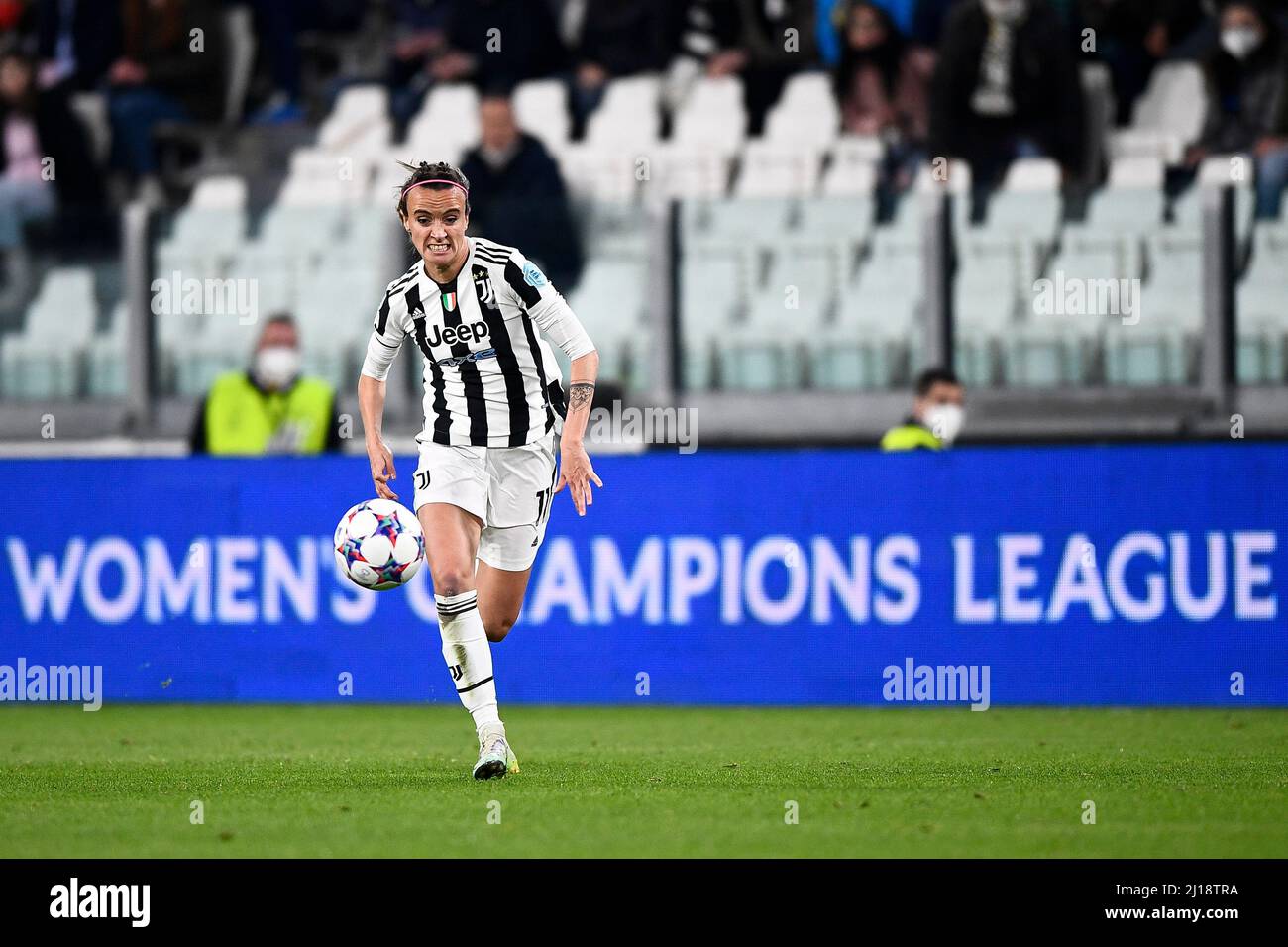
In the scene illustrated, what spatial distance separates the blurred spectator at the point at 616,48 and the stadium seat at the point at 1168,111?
11.8ft

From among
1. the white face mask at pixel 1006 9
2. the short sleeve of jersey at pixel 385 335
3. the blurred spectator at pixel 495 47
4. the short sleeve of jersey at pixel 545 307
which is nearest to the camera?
the short sleeve of jersey at pixel 545 307

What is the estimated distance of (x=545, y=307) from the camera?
821 cm

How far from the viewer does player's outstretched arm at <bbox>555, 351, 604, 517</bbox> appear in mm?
7902

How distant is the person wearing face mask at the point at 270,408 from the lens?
13.3 meters

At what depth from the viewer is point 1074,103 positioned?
14.9 m

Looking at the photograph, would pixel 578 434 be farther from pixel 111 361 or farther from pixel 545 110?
pixel 545 110

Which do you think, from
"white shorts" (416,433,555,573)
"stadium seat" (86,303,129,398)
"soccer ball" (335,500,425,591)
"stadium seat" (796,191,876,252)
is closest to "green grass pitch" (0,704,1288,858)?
"soccer ball" (335,500,425,591)

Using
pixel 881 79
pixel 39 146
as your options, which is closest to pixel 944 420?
pixel 881 79

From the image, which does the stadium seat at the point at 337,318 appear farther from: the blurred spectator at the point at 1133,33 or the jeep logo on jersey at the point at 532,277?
the blurred spectator at the point at 1133,33

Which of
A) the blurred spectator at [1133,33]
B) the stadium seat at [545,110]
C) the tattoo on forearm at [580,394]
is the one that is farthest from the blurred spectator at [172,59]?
the tattoo on forearm at [580,394]

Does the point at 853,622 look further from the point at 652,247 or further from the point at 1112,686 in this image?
the point at 652,247

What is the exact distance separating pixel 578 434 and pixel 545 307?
499 millimetres

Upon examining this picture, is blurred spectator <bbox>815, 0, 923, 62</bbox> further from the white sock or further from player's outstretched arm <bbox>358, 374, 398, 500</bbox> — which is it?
the white sock
